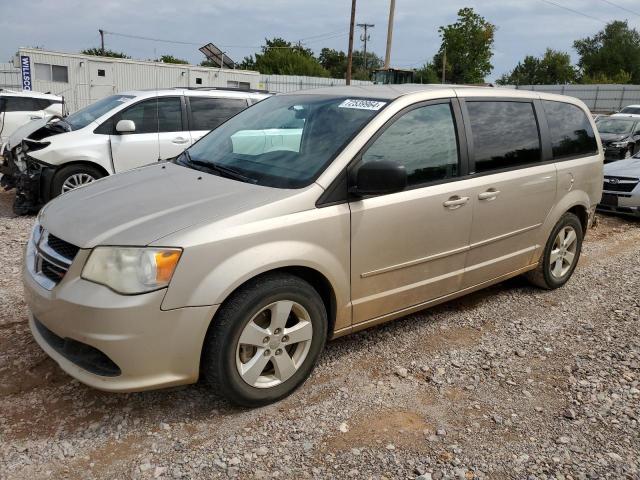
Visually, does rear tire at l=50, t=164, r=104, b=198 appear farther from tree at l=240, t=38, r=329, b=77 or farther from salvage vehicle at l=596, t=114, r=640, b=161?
tree at l=240, t=38, r=329, b=77

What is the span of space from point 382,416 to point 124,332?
56.8 inches

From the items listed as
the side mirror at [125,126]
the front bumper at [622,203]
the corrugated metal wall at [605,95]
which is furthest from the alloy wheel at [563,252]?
the corrugated metal wall at [605,95]

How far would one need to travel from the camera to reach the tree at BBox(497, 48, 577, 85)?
71.3 meters

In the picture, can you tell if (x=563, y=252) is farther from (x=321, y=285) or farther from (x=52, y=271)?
(x=52, y=271)

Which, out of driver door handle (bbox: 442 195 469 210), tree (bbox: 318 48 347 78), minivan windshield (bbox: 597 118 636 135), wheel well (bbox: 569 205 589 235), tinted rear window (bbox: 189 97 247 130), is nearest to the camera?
driver door handle (bbox: 442 195 469 210)

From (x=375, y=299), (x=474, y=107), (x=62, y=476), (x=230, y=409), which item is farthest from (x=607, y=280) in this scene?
(x=62, y=476)

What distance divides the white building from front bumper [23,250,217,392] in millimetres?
21668

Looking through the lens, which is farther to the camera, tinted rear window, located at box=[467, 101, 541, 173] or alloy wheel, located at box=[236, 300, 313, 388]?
tinted rear window, located at box=[467, 101, 541, 173]

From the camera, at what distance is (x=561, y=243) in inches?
195

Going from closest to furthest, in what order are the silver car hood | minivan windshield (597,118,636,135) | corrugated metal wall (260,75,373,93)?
the silver car hood → minivan windshield (597,118,636,135) → corrugated metal wall (260,75,373,93)

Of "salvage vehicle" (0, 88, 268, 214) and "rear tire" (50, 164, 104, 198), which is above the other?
"salvage vehicle" (0, 88, 268, 214)

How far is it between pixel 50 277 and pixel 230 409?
117 cm

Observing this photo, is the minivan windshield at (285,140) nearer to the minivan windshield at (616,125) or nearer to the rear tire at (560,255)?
the rear tire at (560,255)

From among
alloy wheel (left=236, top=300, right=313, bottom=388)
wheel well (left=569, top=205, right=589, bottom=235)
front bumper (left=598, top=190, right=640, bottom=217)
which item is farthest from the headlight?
front bumper (left=598, top=190, right=640, bottom=217)
